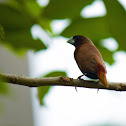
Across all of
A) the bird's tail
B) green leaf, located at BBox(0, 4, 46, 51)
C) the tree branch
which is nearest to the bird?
the bird's tail

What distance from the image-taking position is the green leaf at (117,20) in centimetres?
93

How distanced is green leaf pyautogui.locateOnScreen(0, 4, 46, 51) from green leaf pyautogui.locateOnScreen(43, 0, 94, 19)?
11 cm

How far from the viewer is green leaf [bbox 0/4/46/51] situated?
1142 millimetres

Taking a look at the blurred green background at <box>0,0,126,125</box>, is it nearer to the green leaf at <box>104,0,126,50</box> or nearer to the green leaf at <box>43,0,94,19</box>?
the green leaf at <box>43,0,94,19</box>

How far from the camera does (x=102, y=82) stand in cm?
118

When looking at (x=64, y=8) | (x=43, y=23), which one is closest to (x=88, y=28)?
(x=64, y=8)

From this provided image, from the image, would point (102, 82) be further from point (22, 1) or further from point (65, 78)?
point (22, 1)

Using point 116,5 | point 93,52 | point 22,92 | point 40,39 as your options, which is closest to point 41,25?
point 40,39

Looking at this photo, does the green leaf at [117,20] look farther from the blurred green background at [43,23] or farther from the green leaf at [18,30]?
the green leaf at [18,30]

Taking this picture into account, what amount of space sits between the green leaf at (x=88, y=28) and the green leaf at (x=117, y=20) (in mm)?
184

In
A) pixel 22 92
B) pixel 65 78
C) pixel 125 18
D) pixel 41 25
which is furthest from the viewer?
pixel 22 92

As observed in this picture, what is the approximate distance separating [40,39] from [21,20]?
133 millimetres

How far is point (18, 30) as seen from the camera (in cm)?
119

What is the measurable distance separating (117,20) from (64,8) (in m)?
0.27
